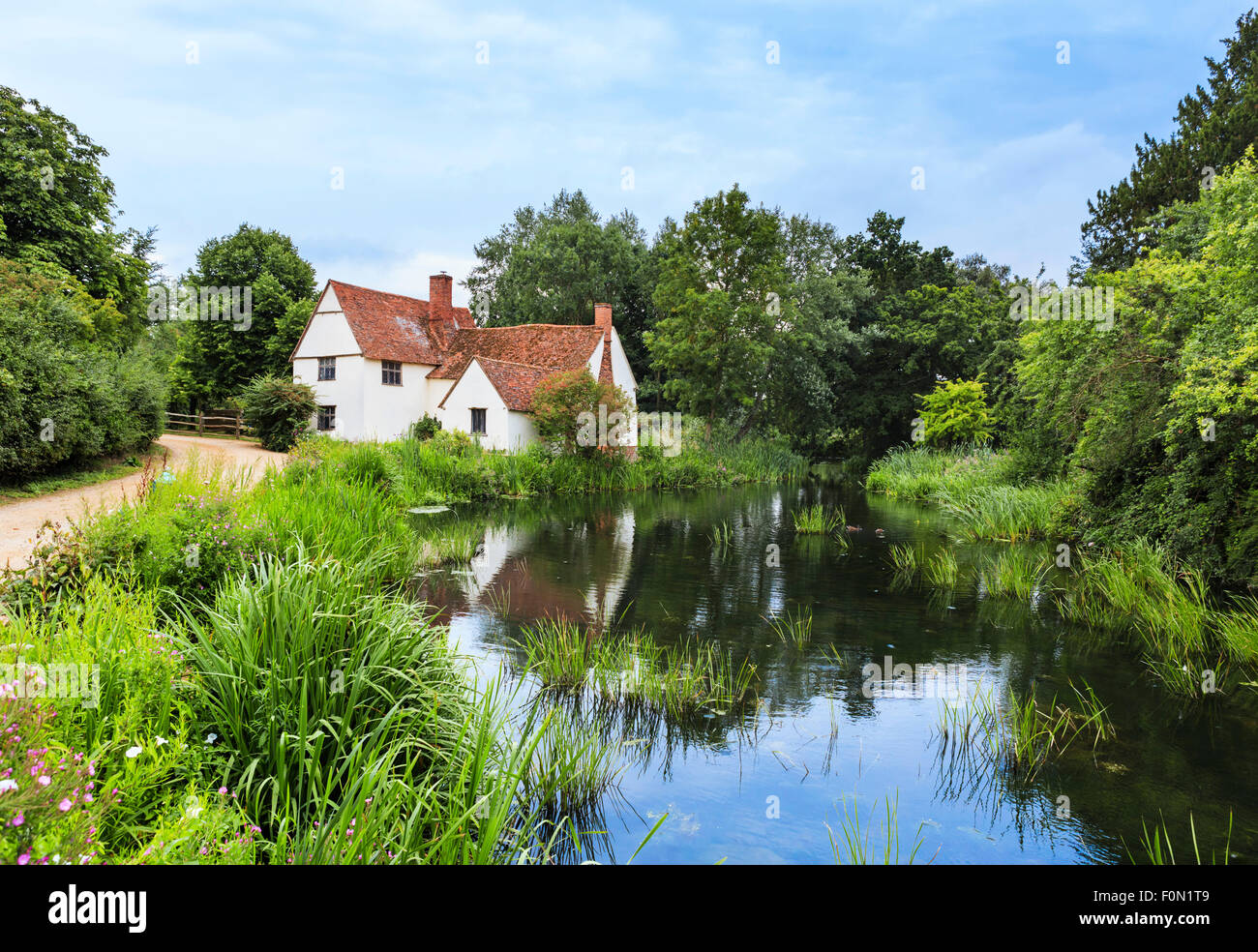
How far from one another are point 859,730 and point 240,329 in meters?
43.8

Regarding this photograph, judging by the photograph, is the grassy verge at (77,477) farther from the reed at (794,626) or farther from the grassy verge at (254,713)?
the reed at (794,626)

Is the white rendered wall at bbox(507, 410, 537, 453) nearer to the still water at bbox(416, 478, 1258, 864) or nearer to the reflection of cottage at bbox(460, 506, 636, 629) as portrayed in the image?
the reflection of cottage at bbox(460, 506, 636, 629)

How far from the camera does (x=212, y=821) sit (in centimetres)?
346

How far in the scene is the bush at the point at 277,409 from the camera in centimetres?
3203

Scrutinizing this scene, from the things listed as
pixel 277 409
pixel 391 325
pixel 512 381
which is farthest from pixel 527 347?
pixel 277 409

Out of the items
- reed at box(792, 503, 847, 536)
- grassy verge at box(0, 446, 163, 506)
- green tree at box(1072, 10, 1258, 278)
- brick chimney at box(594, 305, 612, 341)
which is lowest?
reed at box(792, 503, 847, 536)

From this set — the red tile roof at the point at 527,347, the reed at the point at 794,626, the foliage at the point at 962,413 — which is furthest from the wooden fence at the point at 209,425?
the foliage at the point at 962,413

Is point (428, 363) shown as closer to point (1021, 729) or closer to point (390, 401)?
point (390, 401)

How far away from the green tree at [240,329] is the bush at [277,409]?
10225mm

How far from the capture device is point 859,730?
7082 millimetres

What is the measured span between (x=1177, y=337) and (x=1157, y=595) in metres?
5.05

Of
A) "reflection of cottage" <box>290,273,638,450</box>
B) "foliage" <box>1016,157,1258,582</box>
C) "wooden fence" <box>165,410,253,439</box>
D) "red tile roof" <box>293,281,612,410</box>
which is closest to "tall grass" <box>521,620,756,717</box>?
"foliage" <box>1016,157,1258,582</box>

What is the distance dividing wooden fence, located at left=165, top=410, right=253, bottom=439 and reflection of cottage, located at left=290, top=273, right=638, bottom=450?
3.59 m

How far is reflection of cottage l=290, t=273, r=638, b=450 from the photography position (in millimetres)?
34844
